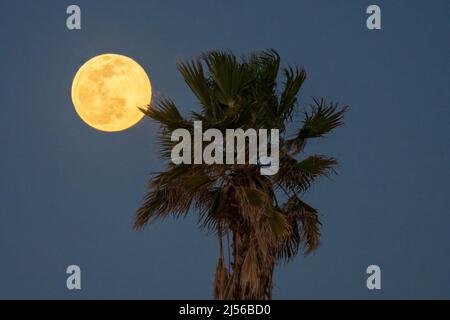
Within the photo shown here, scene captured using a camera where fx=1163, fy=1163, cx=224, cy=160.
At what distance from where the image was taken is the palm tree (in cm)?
1568

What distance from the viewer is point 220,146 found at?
622 inches

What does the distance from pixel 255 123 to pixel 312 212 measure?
1.57 m

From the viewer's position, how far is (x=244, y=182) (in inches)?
629

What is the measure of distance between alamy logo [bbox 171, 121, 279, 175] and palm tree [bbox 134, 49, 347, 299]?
9 centimetres

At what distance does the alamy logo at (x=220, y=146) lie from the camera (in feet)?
51.9

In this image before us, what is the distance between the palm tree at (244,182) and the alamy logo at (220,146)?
0.30 ft

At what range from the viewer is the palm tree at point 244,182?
51.4 ft

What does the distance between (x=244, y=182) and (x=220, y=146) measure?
2.04 feet

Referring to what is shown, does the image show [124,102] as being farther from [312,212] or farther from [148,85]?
[312,212]

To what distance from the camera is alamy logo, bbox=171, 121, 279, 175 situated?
1580cm
